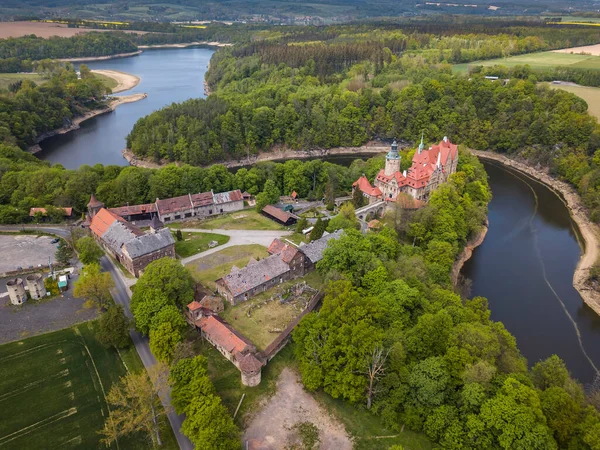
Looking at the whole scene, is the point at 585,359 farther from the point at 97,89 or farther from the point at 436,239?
the point at 97,89

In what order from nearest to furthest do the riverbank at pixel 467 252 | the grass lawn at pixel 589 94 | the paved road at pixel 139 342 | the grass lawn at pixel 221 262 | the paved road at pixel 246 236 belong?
the paved road at pixel 139 342, the grass lawn at pixel 221 262, the riverbank at pixel 467 252, the paved road at pixel 246 236, the grass lawn at pixel 589 94

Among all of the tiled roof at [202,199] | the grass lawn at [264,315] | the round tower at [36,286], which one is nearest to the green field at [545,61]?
the tiled roof at [202,199]

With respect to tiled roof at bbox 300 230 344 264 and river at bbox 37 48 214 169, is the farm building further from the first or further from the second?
river at bbox 37 48 214 169

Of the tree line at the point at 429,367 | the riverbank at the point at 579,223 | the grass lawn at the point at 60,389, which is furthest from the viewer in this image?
the riverbank at the point at 579,223

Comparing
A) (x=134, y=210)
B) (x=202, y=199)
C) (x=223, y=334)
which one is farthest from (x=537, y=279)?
(x=134, y=210)

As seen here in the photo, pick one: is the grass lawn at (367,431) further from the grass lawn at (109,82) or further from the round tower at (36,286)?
the grass lawn at (109,82)

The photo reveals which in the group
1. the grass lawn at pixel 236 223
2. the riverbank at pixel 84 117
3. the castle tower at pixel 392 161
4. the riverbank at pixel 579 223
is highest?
the castle tower at pixel 392 161

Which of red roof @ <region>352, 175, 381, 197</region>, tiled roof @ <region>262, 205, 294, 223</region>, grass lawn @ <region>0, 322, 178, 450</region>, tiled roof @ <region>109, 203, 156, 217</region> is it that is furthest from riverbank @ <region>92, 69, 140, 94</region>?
grass lawn @ <region>0, 322, 178, 450</region>
